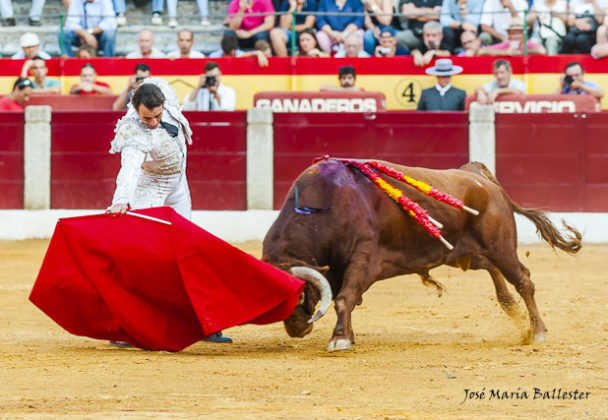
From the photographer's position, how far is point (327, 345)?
5.90 metres

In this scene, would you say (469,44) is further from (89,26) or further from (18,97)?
(18,97)

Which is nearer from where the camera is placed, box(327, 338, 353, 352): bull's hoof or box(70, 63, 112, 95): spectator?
box(327, 338, 353, 352): bull's hoof

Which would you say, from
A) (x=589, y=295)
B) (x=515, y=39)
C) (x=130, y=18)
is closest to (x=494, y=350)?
(x=589, y=295)

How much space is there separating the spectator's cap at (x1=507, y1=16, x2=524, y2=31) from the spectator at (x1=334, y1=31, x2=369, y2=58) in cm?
149

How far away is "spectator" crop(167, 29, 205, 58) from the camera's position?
1238 centimetres

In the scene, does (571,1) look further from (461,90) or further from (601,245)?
(601,245)

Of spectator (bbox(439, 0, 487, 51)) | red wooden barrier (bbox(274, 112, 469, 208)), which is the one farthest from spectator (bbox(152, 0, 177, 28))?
spectator (bbox(439, 0, 487, 51))

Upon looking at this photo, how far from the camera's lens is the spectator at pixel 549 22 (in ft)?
38.8

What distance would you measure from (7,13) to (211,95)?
3545 millimetres

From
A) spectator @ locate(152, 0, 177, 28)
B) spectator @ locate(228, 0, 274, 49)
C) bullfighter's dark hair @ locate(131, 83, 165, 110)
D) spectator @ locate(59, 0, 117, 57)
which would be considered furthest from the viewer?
spectator @ locate(152, 0, 177, 28)

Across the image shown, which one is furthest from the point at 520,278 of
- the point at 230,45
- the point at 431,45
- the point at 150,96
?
the point at 230,45

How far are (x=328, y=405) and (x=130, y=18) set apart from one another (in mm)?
10361

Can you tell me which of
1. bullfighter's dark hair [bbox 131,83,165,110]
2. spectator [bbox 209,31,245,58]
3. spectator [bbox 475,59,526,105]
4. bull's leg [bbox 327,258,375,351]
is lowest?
bull's leg [bbox 327,258,375,351]

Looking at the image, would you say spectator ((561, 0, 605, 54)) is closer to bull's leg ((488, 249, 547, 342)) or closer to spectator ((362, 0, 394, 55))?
spectator ((362, 0, 394, 55))
